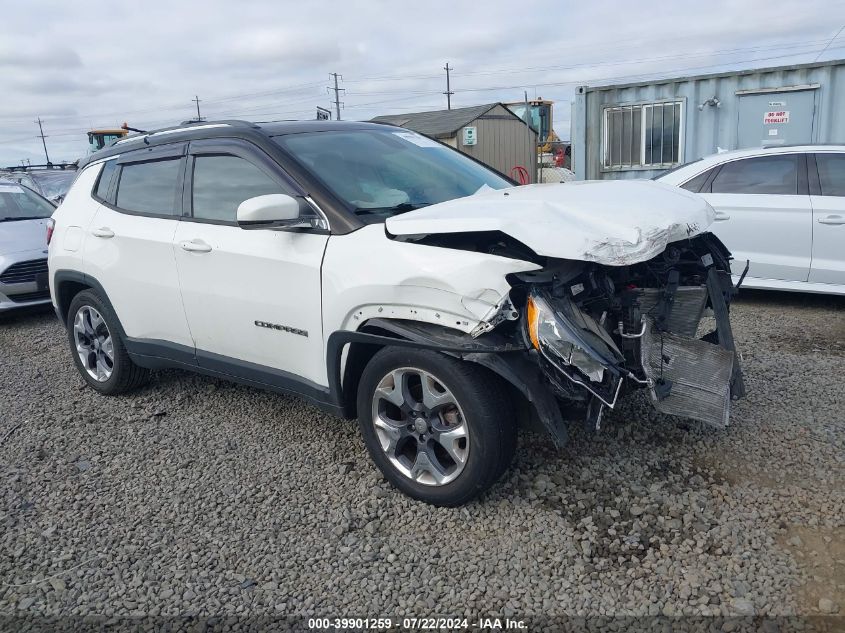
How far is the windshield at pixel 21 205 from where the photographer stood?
28.0ft

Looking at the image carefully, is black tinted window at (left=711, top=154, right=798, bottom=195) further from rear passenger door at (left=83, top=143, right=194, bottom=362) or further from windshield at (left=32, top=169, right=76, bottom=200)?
windshield at (left=32, top=169, right=76, bottom=200)

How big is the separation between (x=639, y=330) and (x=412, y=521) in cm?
132

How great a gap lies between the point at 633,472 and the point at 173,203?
3.01 m

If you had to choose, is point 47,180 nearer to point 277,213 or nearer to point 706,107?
point 277,213

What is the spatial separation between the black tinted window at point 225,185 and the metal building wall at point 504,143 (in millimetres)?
22708

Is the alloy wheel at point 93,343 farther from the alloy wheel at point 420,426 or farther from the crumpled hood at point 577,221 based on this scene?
the crumpled hood at point 577,221

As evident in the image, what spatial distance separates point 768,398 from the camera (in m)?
4.31

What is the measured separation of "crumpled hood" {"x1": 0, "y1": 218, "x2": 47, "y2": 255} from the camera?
7691 mm

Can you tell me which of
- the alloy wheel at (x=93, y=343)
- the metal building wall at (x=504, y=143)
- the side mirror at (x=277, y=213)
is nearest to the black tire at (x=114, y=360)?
the alloy wheel at (x=93, y=343)

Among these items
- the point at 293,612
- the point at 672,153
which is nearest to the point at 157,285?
the point at 293,612

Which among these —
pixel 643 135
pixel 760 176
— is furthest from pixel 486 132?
pixel 760 176

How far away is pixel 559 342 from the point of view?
285 centimetres

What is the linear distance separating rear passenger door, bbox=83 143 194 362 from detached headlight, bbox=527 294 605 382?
226cm

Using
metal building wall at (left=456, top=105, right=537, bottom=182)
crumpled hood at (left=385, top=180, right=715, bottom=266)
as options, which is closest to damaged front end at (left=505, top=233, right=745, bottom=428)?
crumpled hood at (left=385, top=180, right=715, bottom=266)
